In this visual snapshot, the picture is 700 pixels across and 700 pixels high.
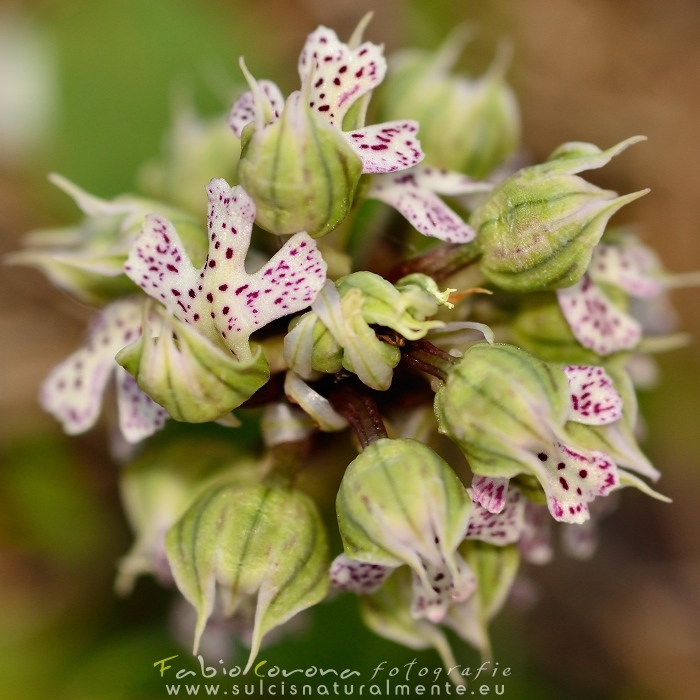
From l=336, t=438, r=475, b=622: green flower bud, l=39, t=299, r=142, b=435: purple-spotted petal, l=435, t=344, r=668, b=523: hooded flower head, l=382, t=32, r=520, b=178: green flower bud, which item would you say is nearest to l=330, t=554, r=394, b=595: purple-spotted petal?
l=336, t=438, r=475, b=622: green flower bud

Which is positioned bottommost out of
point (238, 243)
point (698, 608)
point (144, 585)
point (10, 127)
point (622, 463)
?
point (698, 608)

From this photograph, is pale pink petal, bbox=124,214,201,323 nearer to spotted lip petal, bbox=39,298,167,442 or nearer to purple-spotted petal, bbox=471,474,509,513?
spotted lip petal, bbox=39,298,167,442

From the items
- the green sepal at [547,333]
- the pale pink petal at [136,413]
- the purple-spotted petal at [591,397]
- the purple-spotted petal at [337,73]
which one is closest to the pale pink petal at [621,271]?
the green sepal at [547,333]

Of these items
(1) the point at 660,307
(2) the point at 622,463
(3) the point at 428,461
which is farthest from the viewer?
(1) the point at 660,307

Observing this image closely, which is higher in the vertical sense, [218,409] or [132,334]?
[132,334]

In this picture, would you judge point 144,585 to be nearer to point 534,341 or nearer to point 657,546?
point 534,341

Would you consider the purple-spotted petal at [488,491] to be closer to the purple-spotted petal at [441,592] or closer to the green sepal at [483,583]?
the purple-spotted petal at [441,592]

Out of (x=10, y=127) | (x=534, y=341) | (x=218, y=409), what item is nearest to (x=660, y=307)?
(x=534, y=341)
